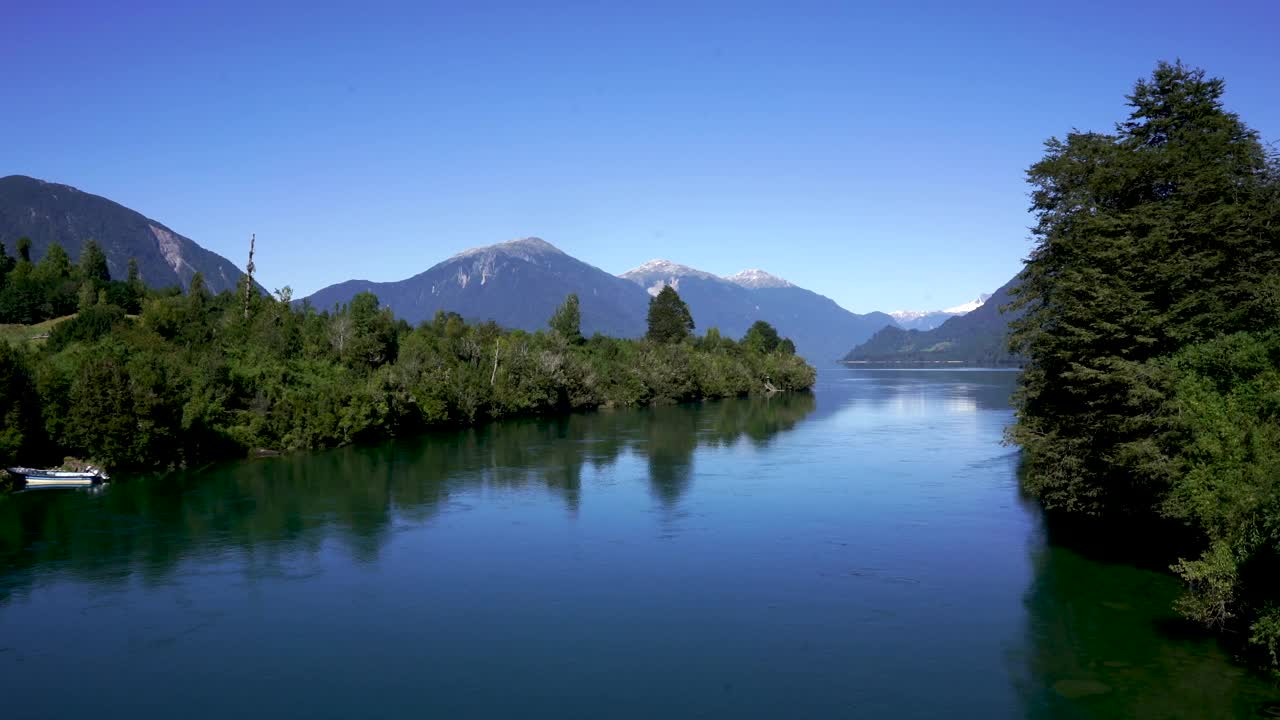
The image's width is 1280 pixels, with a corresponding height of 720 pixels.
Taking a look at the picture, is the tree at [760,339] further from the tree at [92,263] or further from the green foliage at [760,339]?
the tree at [92,263]

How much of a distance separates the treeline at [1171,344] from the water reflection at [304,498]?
1513 cm

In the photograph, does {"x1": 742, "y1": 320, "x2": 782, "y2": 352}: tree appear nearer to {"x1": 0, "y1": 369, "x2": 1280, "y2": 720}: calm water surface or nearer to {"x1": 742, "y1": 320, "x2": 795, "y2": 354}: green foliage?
{"x1": 742, "y1": 320, "x2": 795, "y2": 354}: green foliage

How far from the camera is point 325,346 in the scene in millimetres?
62312

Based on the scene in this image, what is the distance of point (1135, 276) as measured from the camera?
22578 mm

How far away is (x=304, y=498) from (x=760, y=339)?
104949mm

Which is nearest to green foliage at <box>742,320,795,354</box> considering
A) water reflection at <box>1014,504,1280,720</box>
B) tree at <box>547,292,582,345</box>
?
tree at <box>547,292,582,345</box>

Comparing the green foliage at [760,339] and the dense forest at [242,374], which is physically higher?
the green foliage at [760,339]

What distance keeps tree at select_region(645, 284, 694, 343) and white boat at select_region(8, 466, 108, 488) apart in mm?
81583

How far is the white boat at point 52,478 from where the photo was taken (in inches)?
1436

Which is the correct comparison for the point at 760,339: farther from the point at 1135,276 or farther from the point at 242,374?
the point at 1135,276

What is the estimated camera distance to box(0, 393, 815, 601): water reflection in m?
26.2

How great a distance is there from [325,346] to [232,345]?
321 inches

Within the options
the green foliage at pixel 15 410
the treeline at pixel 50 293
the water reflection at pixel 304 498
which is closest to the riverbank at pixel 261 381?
the green foliage at pixel 15 410

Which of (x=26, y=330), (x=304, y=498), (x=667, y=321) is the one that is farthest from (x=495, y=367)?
(x=667, y=321)
